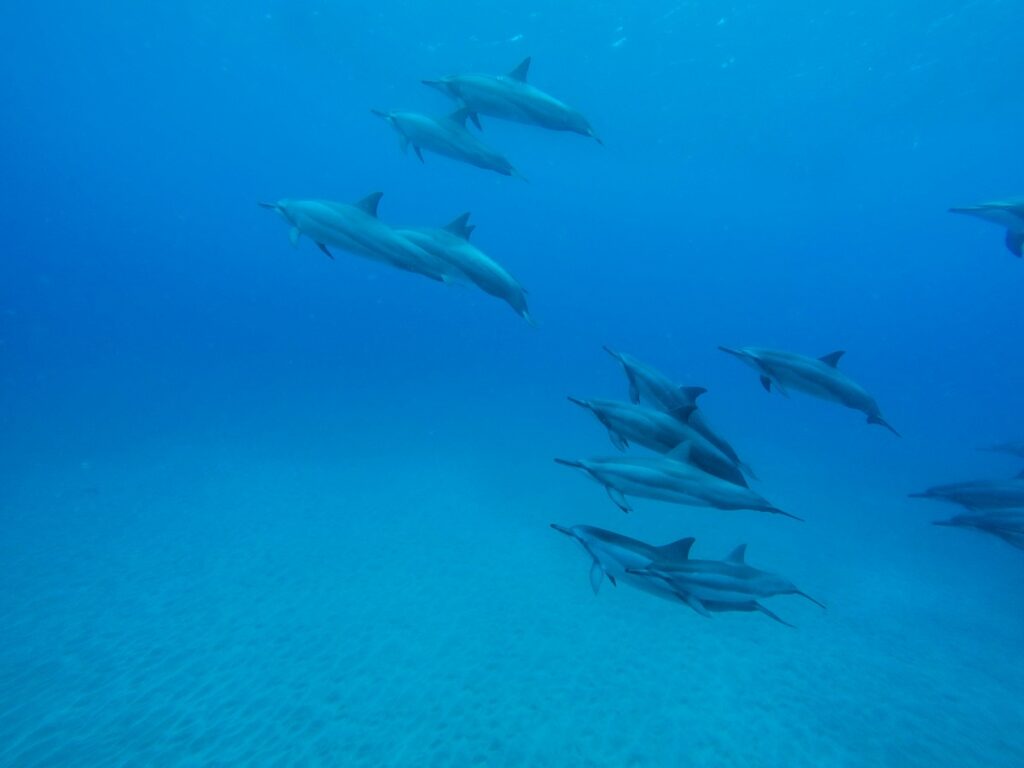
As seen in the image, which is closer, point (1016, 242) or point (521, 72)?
point (1016, 242)

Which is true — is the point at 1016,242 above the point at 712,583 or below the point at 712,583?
above

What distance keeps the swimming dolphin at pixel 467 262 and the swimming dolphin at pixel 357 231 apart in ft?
0.37

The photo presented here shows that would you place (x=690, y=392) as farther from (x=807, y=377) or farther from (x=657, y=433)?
(x=807, y=377)

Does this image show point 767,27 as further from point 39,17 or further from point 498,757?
point 39,17

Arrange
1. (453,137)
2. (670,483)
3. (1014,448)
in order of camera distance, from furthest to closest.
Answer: (1014,448) → (453,137) → (670,483)

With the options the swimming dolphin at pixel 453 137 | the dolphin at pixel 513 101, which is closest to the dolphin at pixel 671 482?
the swimming dolphin at pixel 453 137

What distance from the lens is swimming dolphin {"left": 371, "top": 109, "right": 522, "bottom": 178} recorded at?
4.99 m

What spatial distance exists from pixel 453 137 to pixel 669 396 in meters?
3.10

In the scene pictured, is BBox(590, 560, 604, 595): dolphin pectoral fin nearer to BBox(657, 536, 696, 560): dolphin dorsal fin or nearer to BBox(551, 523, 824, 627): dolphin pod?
BBox(551, 523, 824, 627): dolphin pod

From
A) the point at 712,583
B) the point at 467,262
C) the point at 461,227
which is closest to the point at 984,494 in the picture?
the point at 712,583

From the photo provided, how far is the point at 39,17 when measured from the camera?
35.5 meters

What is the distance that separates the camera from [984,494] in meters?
5.35

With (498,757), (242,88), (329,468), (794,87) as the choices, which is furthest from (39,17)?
(498,757)

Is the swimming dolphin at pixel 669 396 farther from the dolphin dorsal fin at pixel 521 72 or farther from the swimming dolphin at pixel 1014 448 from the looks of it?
the swimming dolphin at pixel 1014 448
